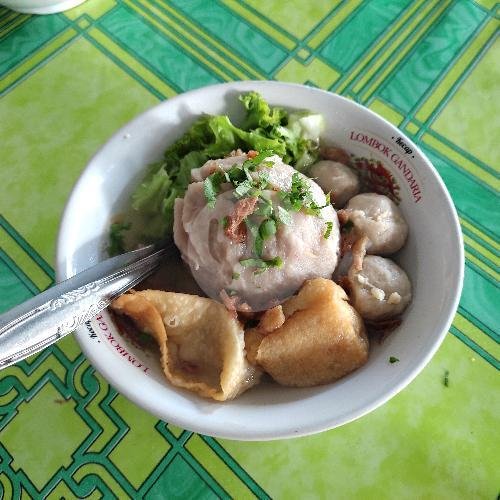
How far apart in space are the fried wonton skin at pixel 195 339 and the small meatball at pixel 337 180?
0.33 m

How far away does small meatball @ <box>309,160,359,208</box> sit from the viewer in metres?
1.08

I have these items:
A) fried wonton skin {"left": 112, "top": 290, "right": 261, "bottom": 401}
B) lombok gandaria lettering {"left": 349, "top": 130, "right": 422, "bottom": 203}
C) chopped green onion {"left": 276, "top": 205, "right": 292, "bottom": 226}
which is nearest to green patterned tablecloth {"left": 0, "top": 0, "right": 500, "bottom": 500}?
fried wonton skin {"left": 112, "top": 290, "right": 261, "bottom": 401}

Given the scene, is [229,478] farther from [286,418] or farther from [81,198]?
[81,198]

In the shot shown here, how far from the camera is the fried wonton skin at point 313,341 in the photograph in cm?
90

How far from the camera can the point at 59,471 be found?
3.47 feet

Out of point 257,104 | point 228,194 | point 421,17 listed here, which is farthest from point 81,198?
point 421,17

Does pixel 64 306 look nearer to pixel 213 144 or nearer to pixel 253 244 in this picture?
pixel 253 244

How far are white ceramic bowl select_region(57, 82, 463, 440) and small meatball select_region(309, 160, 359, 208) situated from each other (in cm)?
5

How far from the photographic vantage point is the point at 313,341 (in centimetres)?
90

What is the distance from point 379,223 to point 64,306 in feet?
1.84

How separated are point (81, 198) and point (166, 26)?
78 centimetres

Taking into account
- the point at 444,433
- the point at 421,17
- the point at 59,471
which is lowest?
the point at 59,471

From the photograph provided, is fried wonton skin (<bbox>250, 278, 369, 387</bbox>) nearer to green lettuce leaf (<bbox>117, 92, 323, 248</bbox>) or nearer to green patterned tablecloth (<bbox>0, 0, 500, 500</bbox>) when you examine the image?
green patterned tablecloth (<bbox>0, 0, 500, 500</bbox>)

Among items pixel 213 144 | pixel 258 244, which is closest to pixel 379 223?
pixel 258 244
